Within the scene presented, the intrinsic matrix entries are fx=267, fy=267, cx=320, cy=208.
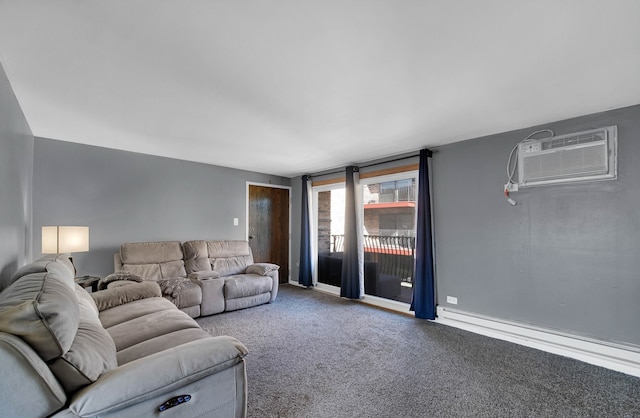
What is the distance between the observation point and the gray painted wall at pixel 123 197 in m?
3.38

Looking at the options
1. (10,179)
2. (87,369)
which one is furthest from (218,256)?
(87,369)

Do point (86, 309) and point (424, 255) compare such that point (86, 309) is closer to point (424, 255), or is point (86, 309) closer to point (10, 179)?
point (10, 179)

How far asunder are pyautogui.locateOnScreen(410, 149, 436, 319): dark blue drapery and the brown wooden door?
119 inches

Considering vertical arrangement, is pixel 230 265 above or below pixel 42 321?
below

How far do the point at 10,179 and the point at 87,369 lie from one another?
1.79m

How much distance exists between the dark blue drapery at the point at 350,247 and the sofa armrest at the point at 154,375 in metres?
3.18

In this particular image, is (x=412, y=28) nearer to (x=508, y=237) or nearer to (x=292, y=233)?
(x=508, y=237)

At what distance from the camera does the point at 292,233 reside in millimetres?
5867

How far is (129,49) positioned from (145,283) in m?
2.33

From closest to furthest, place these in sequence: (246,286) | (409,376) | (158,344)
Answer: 1. (158,344)
2. (409,376)
3. (246,286)

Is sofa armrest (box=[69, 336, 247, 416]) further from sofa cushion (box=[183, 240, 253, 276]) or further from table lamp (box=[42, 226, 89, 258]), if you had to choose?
sofa cushion (box=[183, 240, 253, 276])

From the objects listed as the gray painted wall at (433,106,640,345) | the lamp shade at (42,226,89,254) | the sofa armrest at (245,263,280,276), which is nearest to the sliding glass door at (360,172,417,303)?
the gray painted wall at (433,106,640,345)

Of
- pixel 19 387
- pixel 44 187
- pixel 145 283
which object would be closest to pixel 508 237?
pixel 19 387

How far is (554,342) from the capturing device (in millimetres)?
2695
